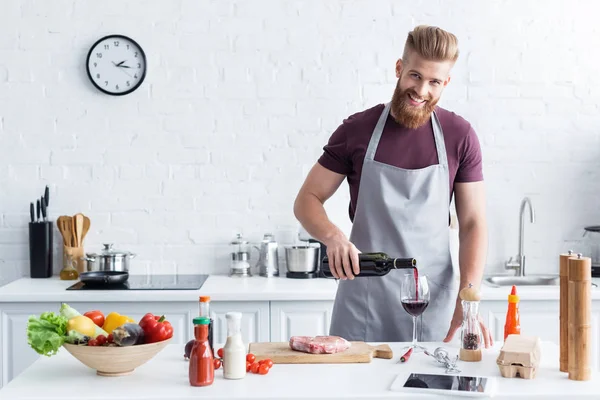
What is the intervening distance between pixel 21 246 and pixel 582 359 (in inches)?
Answer: 130

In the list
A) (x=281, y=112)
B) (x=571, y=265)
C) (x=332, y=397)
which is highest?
(x=281, y=112)

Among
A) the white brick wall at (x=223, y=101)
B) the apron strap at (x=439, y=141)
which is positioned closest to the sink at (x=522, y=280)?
the white brick wall at (x=223, y=101)

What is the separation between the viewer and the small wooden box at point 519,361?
84.7 inches

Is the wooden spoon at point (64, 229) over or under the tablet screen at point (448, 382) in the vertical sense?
over

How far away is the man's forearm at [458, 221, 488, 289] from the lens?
2900mm

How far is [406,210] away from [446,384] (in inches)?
39.0

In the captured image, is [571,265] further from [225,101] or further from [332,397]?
[225,101]

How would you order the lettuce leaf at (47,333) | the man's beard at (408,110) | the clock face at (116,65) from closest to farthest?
the lettuce leaf at (47,333) → the man's beard at (408,110) → the clock face at (116,65)

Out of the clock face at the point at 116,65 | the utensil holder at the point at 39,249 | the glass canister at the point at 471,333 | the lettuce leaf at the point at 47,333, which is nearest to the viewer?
the lettuce leaf at the point at 47,333

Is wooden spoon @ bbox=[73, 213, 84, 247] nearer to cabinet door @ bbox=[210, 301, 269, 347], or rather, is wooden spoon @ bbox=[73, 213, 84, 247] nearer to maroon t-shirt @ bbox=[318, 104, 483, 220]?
Result: cabinet door @ bbox=[210, 301, 269, 347]

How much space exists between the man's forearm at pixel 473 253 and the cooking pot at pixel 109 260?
6.60 feet

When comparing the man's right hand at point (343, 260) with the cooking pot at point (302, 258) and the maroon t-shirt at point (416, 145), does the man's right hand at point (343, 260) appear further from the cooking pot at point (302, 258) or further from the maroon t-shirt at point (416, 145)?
the cooking pot at point (302, 258)

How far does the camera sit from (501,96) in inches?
176

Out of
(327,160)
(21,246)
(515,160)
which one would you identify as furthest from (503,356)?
(21,246)
